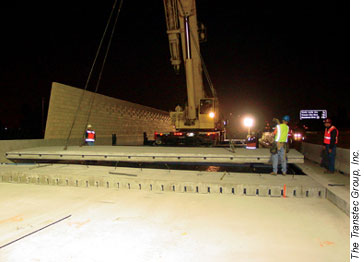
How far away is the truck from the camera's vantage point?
13.4m

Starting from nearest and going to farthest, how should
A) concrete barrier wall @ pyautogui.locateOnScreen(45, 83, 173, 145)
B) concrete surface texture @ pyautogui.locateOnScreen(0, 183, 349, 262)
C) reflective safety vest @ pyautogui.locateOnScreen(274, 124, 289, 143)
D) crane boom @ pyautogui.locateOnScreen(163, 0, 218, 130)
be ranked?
1. concrete surface texture @ pyautogui.locateOnScreen(0, 183, 349, 262)
2. reflective safety vest @ pyautogui.locateOnScreen(274, 124, 289, 143)
3. crane boom @ pyautogui.locateOnScreen(163, 0, 218, 130)
4. concrete barrier wall @ pyautogui.locateOnScreen(45, 83, 173, 145)

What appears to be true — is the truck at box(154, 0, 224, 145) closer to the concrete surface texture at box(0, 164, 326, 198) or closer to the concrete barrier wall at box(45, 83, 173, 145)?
the concrete barrier wall at box(45, 83, 173, 145)

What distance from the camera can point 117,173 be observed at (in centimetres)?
799

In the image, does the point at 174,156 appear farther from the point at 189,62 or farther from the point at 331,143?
the point at 189,62

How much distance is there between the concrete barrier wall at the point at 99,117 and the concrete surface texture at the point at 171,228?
14.8ft

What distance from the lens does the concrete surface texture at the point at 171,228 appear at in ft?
11.7

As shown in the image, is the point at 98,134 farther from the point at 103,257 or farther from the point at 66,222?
the point at 103,257

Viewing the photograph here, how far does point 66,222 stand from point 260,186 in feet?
14.3

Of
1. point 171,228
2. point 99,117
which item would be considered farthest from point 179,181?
point 99,117

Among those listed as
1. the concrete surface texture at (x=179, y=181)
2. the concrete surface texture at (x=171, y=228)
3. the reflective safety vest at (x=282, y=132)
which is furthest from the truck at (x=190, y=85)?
the concrete surface texture at (x=171, y=228)

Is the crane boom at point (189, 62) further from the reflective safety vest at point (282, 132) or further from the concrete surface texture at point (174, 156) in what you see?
the reflective safety vest at point (282, 132)

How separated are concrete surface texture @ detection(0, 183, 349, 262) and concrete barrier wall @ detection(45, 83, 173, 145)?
452 cm

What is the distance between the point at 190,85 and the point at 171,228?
11.7 meters

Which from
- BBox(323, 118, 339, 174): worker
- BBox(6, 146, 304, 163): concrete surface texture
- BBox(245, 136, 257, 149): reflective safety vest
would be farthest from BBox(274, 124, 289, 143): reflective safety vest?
BBox(245, 136, 257, 149): reflective safety vest
